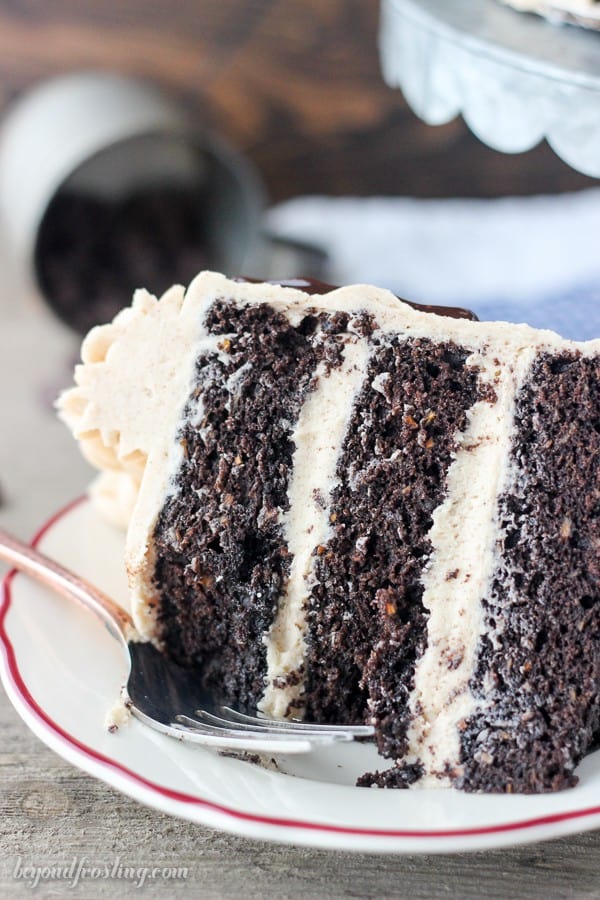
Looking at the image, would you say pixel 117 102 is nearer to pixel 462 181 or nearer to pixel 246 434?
pixel 462 181

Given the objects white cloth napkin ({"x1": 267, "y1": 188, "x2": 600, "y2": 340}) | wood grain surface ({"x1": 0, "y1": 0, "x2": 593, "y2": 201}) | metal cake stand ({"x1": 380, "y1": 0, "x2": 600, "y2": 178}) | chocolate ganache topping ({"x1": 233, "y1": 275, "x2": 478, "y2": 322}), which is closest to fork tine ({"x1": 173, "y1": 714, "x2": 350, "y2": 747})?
chocolate ganache topping ({"x1": 233, "y1": 275, "x2": 478, "y2": 322})

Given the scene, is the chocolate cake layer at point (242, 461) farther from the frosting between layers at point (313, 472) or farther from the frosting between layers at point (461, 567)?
the frosting between layers at point (461, 567)

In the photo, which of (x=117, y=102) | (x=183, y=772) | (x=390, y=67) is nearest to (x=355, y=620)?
(x=183, y=772)

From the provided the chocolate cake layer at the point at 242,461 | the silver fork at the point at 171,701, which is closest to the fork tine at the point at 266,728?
the silver fork at the point at 171,701

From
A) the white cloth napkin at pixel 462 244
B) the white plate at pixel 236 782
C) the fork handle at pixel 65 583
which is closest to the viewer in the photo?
the white plate at pixel 236 782

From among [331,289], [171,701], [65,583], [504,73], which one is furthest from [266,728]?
[504,73]

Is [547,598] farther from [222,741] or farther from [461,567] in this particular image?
[222,741]
